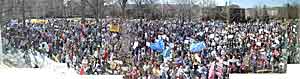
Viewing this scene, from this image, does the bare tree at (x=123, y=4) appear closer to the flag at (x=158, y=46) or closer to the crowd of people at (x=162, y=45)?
the crowd of people at (x=162, y=45)

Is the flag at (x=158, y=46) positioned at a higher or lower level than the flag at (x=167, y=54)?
higher

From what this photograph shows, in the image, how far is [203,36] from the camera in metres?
8.23

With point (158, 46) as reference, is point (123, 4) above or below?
above

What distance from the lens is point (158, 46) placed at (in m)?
8.25

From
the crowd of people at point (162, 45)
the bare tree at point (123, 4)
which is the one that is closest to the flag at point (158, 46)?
the crowd of people at point (162, 45)

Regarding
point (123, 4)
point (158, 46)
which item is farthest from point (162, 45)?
point (123, 4)

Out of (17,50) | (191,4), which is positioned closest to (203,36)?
(191,4)

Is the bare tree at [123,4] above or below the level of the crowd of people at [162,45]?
above

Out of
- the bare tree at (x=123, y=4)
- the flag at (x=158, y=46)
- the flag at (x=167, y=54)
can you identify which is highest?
the bare tree at (x=123, y=4)

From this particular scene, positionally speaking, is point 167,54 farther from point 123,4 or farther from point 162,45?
point 123,4

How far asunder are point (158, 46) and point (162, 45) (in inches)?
1.1

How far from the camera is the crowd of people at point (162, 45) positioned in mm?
8227

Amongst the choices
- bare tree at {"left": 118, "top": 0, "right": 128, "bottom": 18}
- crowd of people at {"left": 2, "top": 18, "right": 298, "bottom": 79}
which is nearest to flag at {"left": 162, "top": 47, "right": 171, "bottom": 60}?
crowd of people at {"left": 2, "top": 18, "right": 298, "bottom": 79}

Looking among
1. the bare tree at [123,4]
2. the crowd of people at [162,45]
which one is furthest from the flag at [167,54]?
the bare tree at [123,4]
